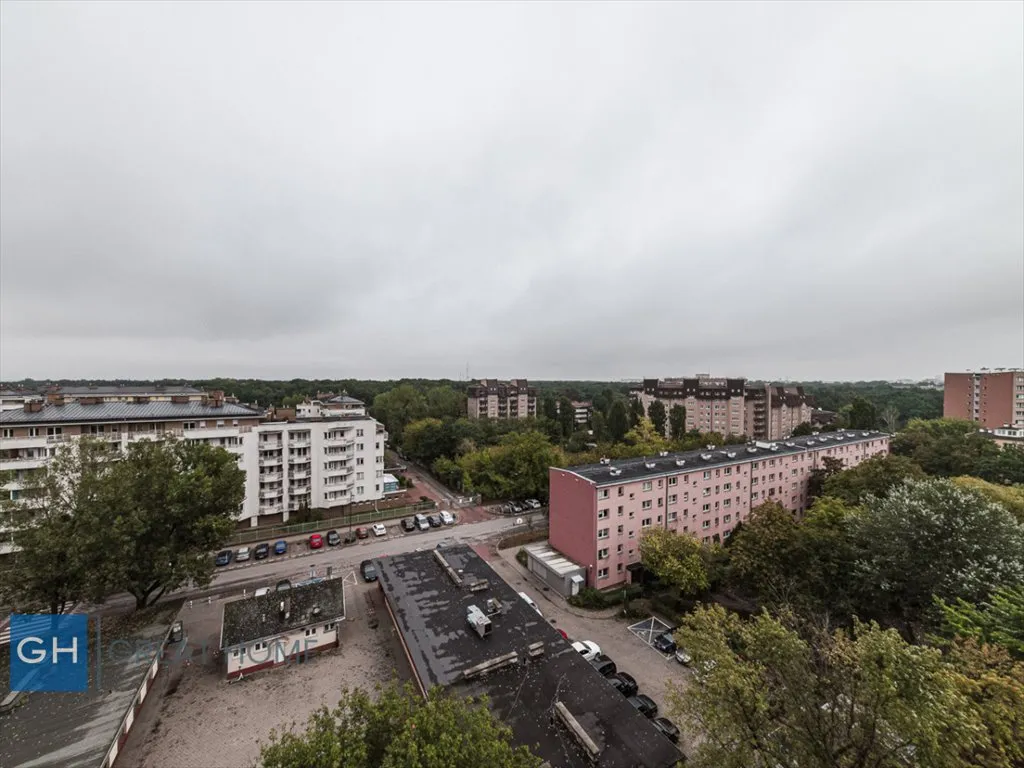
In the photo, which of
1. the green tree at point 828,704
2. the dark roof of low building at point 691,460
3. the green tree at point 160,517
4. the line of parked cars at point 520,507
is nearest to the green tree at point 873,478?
the dark roof of low building at point 691,460

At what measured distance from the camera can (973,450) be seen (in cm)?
4444

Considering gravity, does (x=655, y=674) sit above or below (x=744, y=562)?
below

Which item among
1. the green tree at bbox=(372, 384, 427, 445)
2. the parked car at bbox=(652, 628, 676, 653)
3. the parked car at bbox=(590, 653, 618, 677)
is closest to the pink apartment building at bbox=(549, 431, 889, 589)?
the parked car at bbox=(652, 628, 676, 653)

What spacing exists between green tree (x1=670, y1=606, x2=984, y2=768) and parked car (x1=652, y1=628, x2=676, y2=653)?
419 inches

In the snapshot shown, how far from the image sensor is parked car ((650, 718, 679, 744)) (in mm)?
15555

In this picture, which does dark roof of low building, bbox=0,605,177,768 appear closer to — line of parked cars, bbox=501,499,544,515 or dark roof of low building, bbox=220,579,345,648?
dark roof of low building, bbox=220,579,345,648

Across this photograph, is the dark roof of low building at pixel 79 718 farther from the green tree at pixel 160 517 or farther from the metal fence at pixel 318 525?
the metal fence at pixel 318 525

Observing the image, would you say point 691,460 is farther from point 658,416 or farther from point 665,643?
point 658,416

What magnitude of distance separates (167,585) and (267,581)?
334 inches

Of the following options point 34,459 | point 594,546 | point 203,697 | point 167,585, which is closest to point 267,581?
point 167,585

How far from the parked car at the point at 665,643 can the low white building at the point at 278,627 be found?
16.5 meters

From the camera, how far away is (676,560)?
→ 23906 mm

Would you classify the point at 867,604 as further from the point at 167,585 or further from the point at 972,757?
the point at 167,585

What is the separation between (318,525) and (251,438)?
1011cm
